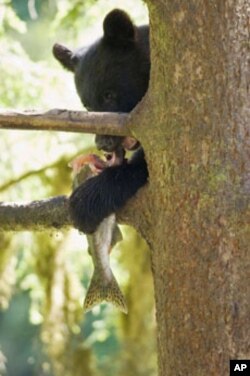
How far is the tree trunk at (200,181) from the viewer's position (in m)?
2.42

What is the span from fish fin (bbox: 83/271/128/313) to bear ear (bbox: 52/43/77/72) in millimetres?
1193

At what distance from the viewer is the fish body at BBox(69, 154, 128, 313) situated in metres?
3.10

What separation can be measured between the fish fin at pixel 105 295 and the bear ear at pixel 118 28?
930mm

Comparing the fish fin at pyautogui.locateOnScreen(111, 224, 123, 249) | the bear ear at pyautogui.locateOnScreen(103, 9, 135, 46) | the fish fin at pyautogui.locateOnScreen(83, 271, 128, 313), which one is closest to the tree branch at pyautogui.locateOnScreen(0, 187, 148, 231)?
the fish fin at pyautogui.locateOnScreen(111, 224, 123, 249)

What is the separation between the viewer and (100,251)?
3.23m

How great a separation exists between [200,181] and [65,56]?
67.5 inches

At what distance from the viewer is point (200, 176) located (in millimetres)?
2490

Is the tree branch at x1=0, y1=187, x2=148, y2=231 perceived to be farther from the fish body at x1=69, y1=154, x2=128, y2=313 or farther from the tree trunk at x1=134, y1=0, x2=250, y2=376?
the tree trunk at x1=134, y1=0, x2=250, y2=376

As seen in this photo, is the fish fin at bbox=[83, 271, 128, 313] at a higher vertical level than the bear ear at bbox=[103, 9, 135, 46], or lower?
lower

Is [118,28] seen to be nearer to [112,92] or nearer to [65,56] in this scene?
[112,92]

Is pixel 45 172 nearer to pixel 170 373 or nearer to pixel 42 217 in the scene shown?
pixel 42 217

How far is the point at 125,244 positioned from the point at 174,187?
3.22m

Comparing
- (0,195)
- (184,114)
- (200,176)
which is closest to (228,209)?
(200,176)

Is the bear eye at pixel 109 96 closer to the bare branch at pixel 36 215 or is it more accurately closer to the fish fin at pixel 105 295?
the bare branch at pixel 36 215
